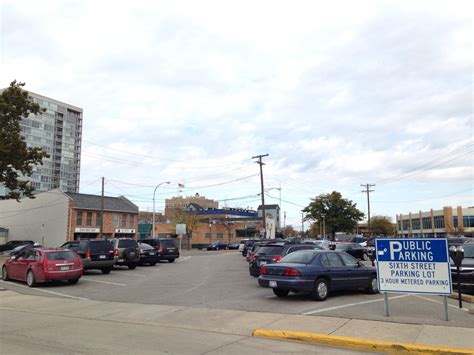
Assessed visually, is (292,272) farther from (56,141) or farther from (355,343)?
(56,141)

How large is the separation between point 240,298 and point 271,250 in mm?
4776

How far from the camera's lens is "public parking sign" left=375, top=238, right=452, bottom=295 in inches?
390

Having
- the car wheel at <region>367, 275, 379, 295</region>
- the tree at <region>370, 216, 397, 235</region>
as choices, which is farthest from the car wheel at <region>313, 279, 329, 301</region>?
the tree at <region>370, 216, 397, 235</region>

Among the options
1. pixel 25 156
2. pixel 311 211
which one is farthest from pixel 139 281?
pixel 311 211

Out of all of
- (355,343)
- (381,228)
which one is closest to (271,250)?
(355,343)

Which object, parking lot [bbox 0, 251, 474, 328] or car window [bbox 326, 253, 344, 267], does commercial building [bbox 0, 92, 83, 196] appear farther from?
car window [bbox 326, 253, 344, 267]

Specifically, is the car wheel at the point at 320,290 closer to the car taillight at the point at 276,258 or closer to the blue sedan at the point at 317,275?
the blue sedan at the point at 317,275

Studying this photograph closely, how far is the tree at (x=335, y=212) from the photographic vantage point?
8456 centimetres

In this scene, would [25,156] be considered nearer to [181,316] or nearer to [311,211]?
[181,316]

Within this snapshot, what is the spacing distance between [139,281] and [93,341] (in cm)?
1136

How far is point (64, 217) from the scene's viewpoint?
2549 inches

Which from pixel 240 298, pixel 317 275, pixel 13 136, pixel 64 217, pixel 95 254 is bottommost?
pixel 240 298

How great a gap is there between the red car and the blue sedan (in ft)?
28.0

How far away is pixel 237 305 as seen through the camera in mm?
12258
